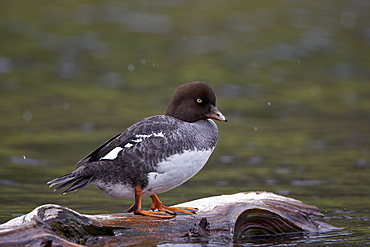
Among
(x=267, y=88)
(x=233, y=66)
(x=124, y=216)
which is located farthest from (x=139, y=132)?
(x=233, y=66)

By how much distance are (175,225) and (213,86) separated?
11.6m

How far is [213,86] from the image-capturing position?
1852 cm

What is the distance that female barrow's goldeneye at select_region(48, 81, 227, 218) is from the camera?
7047mm

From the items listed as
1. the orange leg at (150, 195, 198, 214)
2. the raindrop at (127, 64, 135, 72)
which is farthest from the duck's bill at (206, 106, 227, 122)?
the raindrop at (127, 64, 135, 72)

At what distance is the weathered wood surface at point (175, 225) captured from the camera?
627cm

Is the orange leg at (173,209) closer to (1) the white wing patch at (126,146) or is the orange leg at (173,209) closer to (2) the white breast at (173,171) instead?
(2) the white breast at (173,171)

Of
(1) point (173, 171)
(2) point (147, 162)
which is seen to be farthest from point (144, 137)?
(1) point (173, 171)

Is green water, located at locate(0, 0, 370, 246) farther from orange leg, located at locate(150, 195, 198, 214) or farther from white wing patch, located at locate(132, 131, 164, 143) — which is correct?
white wing patch, located at locate(132, 131, 164, 143)

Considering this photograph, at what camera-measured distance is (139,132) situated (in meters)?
7.34

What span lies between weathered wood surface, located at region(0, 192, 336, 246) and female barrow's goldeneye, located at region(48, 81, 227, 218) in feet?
0.61

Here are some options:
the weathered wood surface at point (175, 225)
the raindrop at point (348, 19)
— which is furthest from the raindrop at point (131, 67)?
the weathered wood surface at point (175, 225)

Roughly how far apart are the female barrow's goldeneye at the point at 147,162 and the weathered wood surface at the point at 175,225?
7.4 inches

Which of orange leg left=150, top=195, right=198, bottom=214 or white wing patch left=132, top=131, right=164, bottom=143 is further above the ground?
white wing patch left=132, top=131, right=164, bottom=143

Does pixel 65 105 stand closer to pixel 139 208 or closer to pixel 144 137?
pixel 144 137
